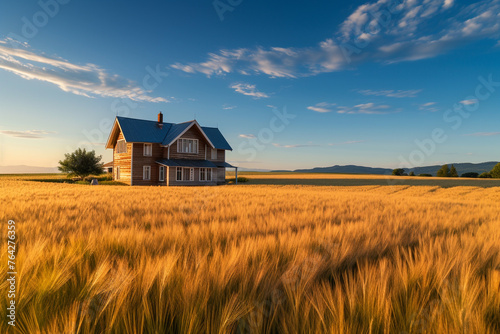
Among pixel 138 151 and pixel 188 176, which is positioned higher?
pixel 138 151

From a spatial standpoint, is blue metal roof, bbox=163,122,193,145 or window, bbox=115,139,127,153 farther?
window, bbox=115,139,127,153

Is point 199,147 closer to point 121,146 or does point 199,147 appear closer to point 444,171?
point 121,146

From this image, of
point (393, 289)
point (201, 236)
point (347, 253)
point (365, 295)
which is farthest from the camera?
point (201, 236)

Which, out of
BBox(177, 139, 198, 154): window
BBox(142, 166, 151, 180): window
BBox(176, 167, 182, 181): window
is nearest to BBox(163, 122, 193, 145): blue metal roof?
BBox(177, 139, 198, 154): window

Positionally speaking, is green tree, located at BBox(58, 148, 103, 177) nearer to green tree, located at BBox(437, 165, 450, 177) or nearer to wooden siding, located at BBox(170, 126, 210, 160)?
wooden siding, located at BBox(170, 126, 210, 160)

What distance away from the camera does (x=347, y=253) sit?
245 centimetres

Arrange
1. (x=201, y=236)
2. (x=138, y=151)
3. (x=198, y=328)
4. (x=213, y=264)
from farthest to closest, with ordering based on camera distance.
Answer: (x=138, y=151) < (x=201, y=236) < (x=213, y=264) < (x=198, y=328)

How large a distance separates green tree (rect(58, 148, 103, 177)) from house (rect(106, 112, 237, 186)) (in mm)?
11176

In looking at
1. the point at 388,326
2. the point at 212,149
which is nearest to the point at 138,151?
the point at 212,149

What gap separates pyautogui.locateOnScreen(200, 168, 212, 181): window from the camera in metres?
38.5

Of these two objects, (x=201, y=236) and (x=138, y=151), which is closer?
(x=201, y=236)

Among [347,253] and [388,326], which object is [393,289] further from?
[347,253]

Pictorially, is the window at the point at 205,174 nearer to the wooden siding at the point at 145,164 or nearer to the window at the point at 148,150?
the wooden siding at the point at 145,164

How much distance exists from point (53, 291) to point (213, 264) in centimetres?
95
